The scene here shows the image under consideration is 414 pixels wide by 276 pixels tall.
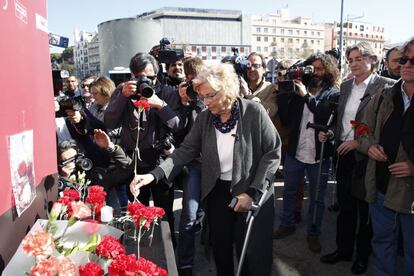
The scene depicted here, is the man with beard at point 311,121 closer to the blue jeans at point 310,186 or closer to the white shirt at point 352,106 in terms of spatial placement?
the blue jeans at point 310,186

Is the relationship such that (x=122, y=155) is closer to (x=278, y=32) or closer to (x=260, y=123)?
(x=260, y=123)

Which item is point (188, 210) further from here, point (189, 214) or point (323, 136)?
point (323, 136)

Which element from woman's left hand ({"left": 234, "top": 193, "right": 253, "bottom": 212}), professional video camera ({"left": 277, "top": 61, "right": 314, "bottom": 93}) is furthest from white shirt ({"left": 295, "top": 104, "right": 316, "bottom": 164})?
woman's left hand ({"left": 234, "top": 193, "right": 253, "bottom": 212})

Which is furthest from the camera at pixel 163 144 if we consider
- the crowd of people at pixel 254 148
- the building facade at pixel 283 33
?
the building facade at pixel 283 33

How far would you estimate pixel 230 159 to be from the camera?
8.22ft

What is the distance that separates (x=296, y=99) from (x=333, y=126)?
0.46 meters

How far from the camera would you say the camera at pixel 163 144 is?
294cm

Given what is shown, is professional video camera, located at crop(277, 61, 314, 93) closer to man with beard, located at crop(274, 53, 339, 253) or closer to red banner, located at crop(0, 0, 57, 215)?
man with beard, located at crop(274, 53, 339, 253)

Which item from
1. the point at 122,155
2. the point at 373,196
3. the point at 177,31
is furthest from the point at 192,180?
the point at 177,31

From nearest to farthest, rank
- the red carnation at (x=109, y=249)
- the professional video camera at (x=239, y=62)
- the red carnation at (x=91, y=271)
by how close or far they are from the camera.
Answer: the red carnation at (x=91, y=271), the red carnation at (x=109, y=249), the professional video camera at (x=239, y=62)

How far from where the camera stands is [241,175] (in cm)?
244

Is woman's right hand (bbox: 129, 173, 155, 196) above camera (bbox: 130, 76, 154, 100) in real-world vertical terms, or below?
below

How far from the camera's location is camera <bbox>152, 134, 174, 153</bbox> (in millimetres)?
2938

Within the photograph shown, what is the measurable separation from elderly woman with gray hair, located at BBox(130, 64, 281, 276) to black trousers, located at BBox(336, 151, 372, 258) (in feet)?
3.19
